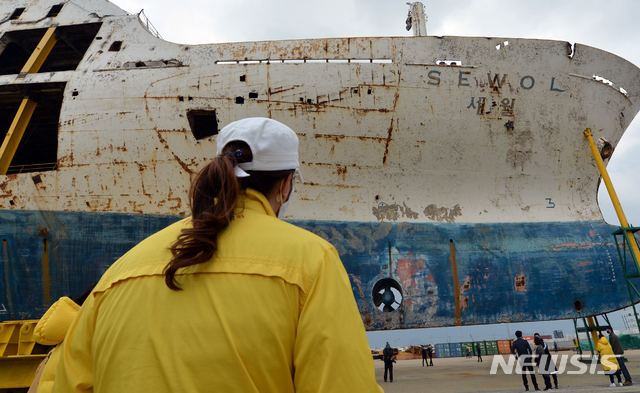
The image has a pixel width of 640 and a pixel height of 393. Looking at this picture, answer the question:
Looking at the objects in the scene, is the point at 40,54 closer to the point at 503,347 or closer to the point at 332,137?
the point at 332,137

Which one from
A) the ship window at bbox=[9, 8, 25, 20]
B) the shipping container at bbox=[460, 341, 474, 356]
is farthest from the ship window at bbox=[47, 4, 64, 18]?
the shipping container at bbox=[460, 341, 474, 356]

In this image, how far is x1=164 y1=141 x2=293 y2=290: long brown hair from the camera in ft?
2.98

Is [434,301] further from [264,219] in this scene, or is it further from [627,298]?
[264,219]

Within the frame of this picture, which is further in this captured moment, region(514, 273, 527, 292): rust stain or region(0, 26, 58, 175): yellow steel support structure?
region(0, 26, 58, 175): yellow steel support structure

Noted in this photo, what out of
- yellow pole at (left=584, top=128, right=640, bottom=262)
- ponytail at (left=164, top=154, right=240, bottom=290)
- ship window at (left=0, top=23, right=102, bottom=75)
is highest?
ship window at (left=0, top=23, right=102, bottom=75)

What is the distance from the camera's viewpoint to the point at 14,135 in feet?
29.9

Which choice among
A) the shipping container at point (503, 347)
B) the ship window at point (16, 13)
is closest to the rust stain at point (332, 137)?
the ship window at point (16, 13)

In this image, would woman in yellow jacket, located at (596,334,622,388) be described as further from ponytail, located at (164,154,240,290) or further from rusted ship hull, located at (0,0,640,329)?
ponytail, located at (164,154,240,290)

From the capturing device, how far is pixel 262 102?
8.57 metres

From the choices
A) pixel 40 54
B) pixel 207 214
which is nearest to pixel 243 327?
pixel 207 214

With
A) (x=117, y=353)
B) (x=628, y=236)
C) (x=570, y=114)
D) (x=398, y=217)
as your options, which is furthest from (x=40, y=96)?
(x=628, y=236)

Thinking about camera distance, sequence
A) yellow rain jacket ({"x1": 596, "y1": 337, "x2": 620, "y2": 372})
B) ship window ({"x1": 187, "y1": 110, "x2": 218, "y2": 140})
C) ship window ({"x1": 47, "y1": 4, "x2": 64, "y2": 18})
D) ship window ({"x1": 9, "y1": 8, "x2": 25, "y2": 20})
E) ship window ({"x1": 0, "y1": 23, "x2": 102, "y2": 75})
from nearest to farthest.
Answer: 1. yellow rain jacket ({"x1": 596, "y1": 337, "x2": 620, "y2": 372})
2. ship window ({"x1": 187, "y1": 110, "x2": 218, "y2": 140})
3. ship window ({"x1": 0, "y1": 23, "x2": 102, "y2": 75})
4. ship window ({"x1": 47, "y1": 4, "x2": 64, "y2": 18})
5. ship window ({"x1": 9, "y1": 8, "x2": 25, "y2": 20})

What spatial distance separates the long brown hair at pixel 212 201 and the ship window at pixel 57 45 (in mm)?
11096

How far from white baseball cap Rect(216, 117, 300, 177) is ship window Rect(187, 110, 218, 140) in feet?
25.4
